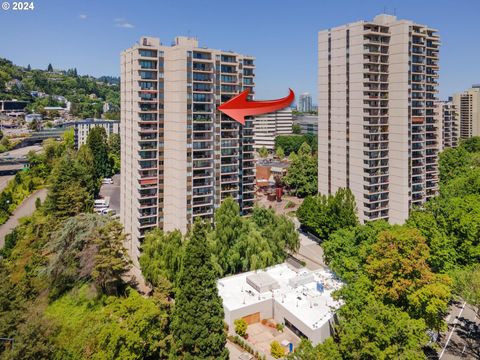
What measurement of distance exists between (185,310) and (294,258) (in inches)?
892

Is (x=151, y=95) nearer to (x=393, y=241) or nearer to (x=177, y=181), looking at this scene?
(x=177, y=181)

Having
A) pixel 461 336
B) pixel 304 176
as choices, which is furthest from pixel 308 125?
pixel 461 336

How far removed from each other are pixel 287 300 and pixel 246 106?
2511 cm

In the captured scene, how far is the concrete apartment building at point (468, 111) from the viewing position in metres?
126

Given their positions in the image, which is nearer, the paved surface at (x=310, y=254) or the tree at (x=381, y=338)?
the tree at (x=381, y=338)

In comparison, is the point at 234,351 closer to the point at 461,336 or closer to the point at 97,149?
the point at 461,336

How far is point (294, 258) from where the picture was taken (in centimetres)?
4712

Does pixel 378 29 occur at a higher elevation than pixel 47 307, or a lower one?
higher

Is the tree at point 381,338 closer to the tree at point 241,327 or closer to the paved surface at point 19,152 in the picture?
the tree at point 241,327

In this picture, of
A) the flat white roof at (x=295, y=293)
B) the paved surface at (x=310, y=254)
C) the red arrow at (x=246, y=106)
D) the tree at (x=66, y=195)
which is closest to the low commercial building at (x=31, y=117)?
the tree at (x=66, y=195)

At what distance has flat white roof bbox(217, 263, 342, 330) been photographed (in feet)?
103

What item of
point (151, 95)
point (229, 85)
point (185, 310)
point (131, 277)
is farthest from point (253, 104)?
point (185, 310)

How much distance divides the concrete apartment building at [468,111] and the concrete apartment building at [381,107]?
87.7m

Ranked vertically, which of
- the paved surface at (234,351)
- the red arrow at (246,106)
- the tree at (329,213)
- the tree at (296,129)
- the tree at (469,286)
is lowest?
the paved surface at (234,351)
